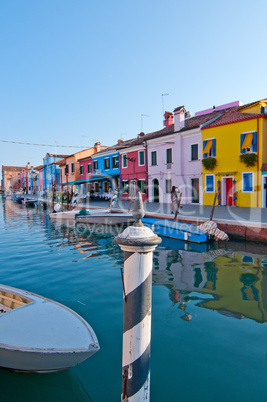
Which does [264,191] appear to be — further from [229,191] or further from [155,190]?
[155,190]

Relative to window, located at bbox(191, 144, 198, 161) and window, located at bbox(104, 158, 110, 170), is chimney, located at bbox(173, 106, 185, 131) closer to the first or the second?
window, located at bbox(191, 144, 198, 161)

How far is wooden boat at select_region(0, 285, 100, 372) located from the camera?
3.01 metres

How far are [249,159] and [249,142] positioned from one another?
3.56 ft

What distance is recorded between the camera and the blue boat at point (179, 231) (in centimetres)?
1148

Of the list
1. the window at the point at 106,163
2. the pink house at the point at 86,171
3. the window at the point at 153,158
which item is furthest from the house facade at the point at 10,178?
the window at the point at 153,158

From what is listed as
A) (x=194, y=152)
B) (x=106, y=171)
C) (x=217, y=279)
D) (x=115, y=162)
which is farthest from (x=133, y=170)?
(x=217, y=279)

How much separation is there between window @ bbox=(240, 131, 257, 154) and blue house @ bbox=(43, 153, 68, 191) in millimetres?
35127

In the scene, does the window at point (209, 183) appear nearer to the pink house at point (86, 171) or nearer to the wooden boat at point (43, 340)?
the wooden boat at point (43, 340)

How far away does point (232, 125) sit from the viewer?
18.0 metres

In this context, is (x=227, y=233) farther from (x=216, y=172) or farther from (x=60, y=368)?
(x=60, y=368)

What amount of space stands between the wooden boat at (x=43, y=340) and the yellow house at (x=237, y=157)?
15.6 meters

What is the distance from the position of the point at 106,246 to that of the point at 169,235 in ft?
9.89

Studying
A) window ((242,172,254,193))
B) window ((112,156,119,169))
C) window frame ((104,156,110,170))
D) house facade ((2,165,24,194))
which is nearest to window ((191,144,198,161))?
window ((242,172,254,193))

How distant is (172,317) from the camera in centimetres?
493
